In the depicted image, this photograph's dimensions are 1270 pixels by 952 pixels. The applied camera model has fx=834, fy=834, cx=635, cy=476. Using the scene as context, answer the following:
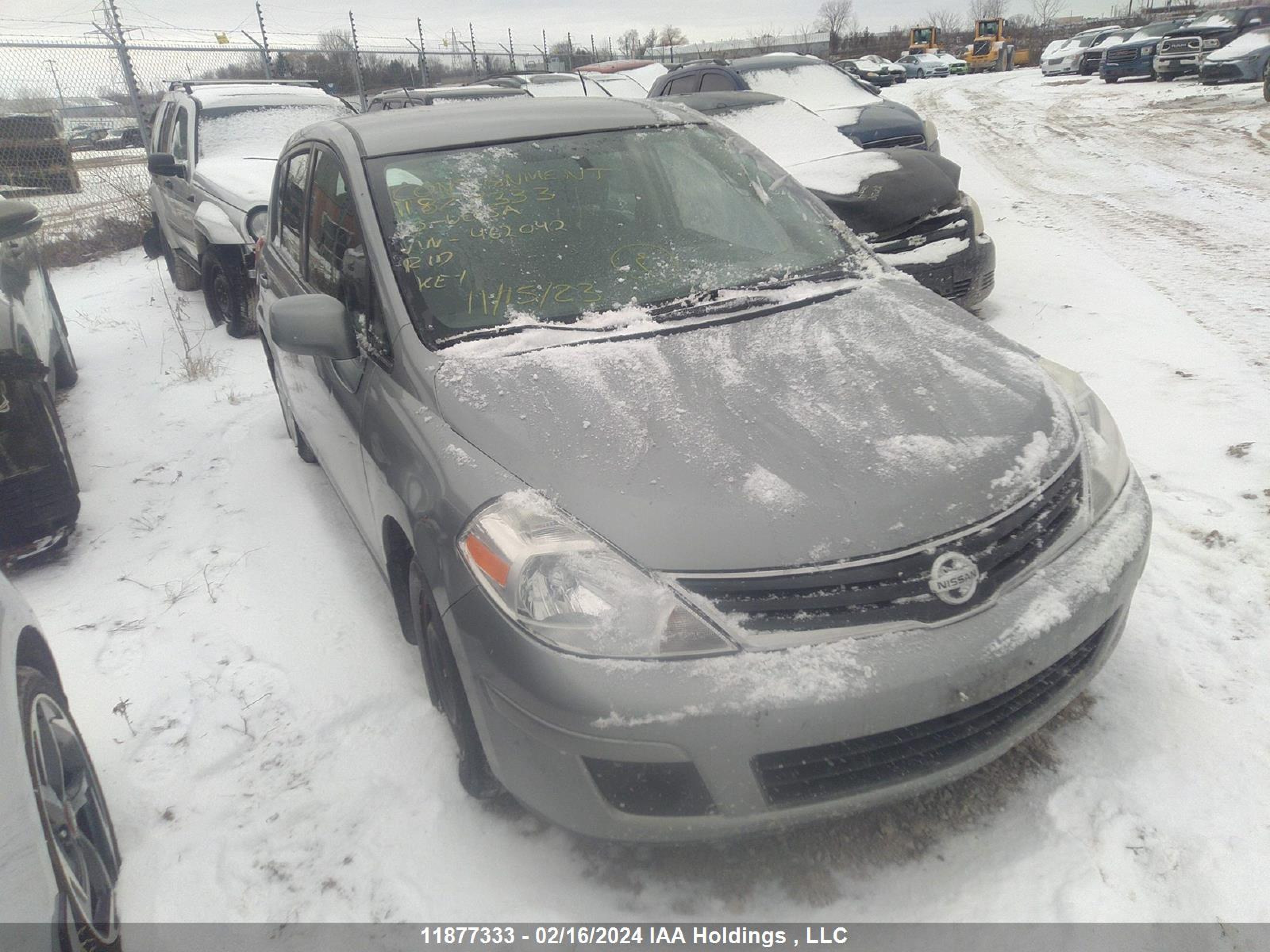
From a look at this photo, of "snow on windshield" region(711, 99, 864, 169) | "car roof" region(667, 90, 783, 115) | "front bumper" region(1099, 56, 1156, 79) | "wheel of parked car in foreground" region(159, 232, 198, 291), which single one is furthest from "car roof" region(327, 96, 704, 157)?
"front bumper" region(1099, 56, 1156, 79)

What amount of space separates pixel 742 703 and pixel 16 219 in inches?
106

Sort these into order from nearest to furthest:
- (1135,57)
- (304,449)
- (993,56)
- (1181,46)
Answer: (304,449), (1181,46), (1135,57), (993,56)

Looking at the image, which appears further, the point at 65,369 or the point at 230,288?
the point at 230,288

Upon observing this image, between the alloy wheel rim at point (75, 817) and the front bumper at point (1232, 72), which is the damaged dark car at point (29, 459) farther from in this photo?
the front bumper at point (1232, 72)

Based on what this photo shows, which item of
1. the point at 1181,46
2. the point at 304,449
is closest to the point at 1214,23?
the point at 1181,46

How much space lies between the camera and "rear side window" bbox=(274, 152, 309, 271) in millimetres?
3395

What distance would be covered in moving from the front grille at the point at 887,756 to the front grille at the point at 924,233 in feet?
12.1

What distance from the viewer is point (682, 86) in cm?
1002

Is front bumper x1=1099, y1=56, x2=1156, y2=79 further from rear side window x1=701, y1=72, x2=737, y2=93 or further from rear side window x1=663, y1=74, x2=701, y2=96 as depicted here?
rear side window x1=701, y1=72, x2=737, y2=93

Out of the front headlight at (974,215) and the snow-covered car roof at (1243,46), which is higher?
the snow-covered car roof at (1243,46)

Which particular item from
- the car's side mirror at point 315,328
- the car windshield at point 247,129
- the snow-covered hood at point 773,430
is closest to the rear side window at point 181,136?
the car windshield at point 247,129

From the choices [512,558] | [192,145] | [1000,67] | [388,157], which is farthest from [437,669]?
[1000,67]

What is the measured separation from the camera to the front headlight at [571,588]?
5.56 ft

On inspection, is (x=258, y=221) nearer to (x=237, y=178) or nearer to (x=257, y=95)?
(x=237, y=178)
